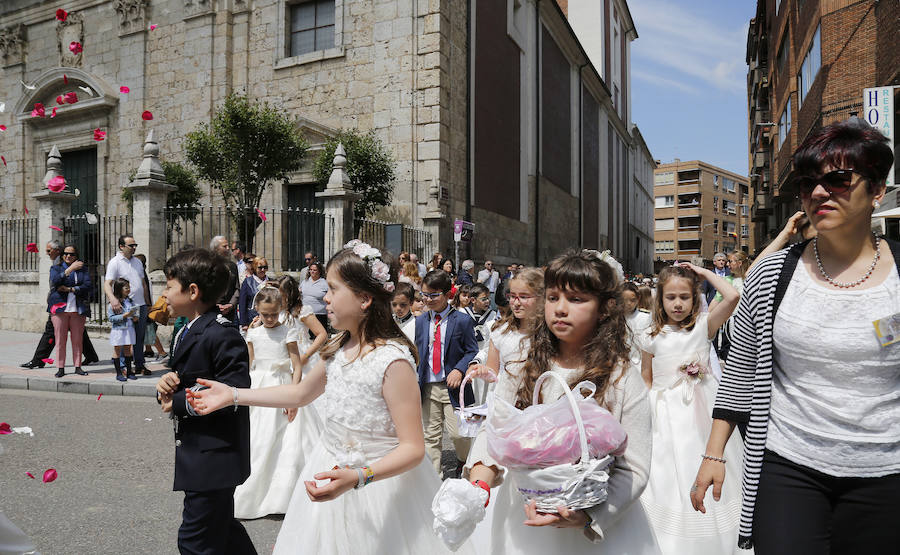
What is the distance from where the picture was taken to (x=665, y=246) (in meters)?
94.2

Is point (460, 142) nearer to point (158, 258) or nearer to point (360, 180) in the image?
point (360, 180)

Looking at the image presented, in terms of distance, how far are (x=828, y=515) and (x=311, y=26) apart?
20.3 metres

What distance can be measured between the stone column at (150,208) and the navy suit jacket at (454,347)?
391 inches

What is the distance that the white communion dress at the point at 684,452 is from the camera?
3674 mm

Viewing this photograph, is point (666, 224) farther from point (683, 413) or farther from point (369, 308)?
point (369, 308)

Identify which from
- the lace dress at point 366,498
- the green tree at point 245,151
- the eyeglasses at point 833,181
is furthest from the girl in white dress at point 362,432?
the green tree at point 245,151

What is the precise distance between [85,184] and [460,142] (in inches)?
561

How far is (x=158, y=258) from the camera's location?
1373cm

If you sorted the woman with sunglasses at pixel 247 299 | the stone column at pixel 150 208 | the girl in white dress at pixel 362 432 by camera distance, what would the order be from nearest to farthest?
1. the girl in white dress at pixel 362 432
2. the woman with sunglasses at pixel 247 299
3. the stone column at pixel 150 208

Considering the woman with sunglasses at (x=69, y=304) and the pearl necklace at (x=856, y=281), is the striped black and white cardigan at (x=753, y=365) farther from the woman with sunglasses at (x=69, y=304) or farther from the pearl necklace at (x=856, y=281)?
the woman with sunglasses at (x=69, y=304)

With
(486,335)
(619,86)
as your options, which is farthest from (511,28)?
(619,86)

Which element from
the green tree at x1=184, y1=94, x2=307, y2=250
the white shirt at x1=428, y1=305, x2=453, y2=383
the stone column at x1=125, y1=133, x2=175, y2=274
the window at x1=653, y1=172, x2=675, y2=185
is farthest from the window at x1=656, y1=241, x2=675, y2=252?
the white shirt at x1=428, y1=305, x2=453, y2=383

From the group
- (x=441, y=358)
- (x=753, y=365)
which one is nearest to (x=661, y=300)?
(x=441, y=358)

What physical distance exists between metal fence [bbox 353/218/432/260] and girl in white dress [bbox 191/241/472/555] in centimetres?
1271
